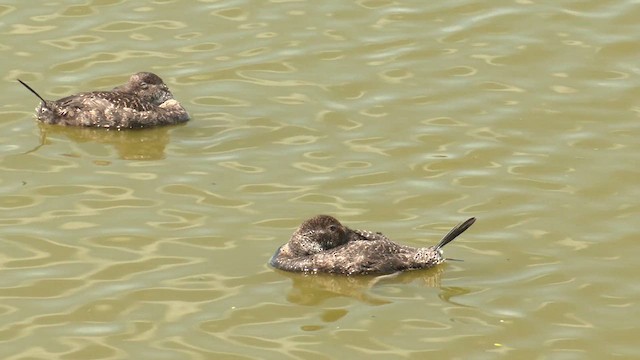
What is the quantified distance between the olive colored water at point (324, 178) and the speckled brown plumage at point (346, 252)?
13 centimetres

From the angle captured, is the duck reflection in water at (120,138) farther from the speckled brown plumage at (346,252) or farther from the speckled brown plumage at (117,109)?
the speckled brown plumage at (346,252)

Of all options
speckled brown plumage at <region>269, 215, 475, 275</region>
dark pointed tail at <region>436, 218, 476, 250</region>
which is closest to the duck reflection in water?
speckled brown plumage at <region>269, 215, 475, 275</region>

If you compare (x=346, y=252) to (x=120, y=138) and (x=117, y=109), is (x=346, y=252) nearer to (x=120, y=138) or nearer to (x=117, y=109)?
(x=120, y=138)

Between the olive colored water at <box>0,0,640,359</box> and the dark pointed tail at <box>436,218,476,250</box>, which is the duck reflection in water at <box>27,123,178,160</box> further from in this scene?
the dark pointed tail at <box>436,218,476,250</box>

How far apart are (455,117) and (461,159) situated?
4.00 feet

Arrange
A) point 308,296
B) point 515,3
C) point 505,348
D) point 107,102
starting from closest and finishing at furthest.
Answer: point 505,348
point 308,296
point 107,102
point 515,3

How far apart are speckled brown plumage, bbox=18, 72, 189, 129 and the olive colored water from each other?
0.14m

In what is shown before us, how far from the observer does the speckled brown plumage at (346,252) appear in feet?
44.0

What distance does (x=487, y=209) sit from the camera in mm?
14781

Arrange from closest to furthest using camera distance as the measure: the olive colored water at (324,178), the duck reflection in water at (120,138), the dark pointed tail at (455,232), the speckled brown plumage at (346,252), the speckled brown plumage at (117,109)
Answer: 1. the olive colored water at (324,178)
2. the speckled brown plumage at (346,252)
3. the dark pointed tail at (455,232)
4. the duck reflection in water at (120,138)
5. the speckled brown plumage at (117,109)

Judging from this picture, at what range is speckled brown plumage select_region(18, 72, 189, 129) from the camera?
17047 millimetres

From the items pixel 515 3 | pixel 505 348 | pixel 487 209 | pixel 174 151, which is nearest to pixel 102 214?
pixel 174 151

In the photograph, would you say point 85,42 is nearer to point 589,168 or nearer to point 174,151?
point 174,151

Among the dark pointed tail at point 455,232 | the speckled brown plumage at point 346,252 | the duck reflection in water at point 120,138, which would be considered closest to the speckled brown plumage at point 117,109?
the duck reflection in water at point 120,138
